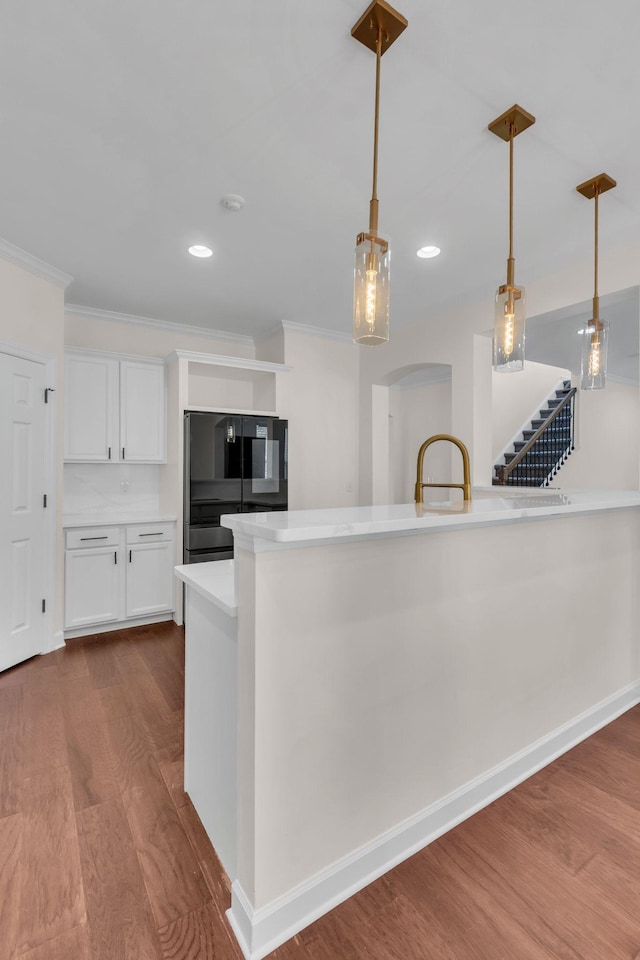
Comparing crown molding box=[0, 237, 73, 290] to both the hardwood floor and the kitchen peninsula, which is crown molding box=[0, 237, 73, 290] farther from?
the hardwood floor

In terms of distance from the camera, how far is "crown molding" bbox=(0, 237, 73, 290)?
9.96 feet

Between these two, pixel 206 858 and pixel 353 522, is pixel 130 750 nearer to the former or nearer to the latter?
pixel 206 858

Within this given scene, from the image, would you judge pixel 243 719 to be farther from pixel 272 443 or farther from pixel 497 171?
pixel 272 443

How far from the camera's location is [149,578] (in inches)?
160

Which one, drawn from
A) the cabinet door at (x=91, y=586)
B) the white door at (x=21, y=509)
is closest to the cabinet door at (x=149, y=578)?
the cabinet door at (x=91, y=586)

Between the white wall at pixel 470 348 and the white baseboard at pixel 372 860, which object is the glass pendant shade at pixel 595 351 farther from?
the white baseboard at pixel 372 860

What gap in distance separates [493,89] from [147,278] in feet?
8.74

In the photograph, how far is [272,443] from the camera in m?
4.45

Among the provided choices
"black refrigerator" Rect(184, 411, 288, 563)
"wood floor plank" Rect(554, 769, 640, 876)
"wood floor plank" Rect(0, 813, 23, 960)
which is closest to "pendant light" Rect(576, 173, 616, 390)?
"wood floor plank" Rect(554, 769, 640, 876)

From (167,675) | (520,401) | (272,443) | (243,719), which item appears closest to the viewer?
(243,719)

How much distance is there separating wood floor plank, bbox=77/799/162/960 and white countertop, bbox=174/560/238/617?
0.92 metres

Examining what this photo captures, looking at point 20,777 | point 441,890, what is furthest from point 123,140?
Answer: point 441,890

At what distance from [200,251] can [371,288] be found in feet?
Answer: 7.15

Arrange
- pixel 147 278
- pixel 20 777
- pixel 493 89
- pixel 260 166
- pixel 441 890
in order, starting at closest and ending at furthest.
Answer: pixel 441 890, pixel 493 89, pixel 20 777, pixel 260 166, pixel 147 278
